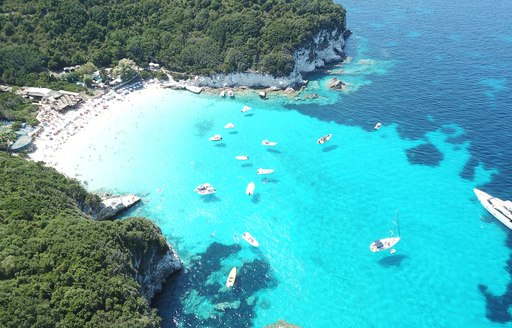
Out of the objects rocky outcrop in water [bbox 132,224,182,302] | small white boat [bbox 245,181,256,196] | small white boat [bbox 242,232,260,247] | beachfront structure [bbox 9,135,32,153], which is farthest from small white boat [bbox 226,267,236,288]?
beachfront structure [bbox 9,135,32,153]

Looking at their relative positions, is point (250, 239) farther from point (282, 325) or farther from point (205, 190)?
point (282, 325)

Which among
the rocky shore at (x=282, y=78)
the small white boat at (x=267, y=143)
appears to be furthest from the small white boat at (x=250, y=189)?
the rocky shore at (x=282, y=78)

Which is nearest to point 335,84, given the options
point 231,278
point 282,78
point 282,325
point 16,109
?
point 282,78

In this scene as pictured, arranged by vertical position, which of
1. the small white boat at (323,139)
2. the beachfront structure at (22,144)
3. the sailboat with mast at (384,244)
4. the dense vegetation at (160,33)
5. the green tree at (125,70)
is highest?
the dense vegetation at (160,33)

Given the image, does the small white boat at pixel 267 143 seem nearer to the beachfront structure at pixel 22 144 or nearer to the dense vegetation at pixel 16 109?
the beachfront structure at pixel 22 144

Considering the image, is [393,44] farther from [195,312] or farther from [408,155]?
[195,312]

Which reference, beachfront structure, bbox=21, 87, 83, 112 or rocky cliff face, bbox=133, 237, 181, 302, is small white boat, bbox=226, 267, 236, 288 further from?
beachfront structure, bbox=21, 87, 83, 112
